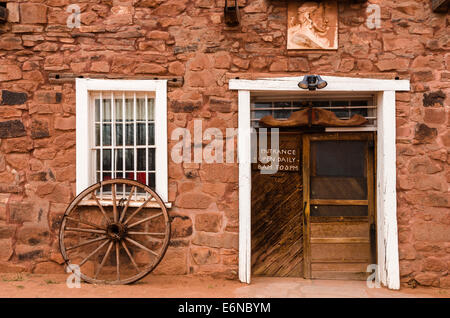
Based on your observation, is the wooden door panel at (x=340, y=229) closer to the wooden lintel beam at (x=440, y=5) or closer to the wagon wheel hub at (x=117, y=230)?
the wagon wheel hub at (x=117, y=230)

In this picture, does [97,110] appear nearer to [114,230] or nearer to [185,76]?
[185,76]

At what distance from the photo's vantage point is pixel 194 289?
163 inches

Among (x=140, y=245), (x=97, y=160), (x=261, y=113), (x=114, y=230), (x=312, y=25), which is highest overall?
(x=312, y=25)

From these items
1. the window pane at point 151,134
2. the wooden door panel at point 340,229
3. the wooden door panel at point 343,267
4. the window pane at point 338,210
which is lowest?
the wooden door panel at point 343,267

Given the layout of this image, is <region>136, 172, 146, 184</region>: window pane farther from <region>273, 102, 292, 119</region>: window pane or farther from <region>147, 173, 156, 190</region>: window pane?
<region>273, 102, 292, 119</region>: window pane

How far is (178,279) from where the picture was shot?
14.3 ft

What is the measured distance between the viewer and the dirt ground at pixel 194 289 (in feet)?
12.9

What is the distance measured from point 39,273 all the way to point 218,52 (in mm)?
3327

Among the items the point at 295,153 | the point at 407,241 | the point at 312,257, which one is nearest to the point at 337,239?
the point at 312,257

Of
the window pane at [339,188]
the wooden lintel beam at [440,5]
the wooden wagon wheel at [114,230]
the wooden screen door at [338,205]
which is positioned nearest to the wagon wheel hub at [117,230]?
the wooden wagon wheel at [114,230]

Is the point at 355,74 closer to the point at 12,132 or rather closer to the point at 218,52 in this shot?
the point at 218,52

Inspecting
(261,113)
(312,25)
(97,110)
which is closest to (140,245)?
(97,110)

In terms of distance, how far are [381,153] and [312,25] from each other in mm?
1706

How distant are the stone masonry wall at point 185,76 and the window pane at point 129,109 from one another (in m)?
0.32
